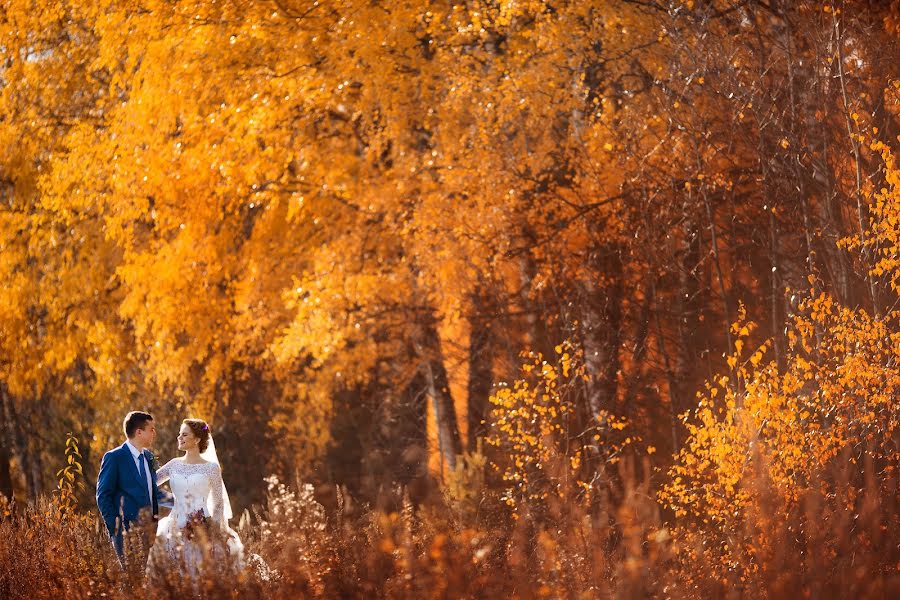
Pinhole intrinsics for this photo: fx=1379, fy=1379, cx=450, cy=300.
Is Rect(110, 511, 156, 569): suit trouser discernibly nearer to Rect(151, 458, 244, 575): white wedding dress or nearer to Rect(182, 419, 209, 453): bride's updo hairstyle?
Rect(151, 458, 244, 575): white wedding dress

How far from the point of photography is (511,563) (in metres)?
6.73

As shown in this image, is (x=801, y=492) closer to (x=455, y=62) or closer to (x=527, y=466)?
(x=527, y=466)

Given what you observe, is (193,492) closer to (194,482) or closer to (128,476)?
(194,482)

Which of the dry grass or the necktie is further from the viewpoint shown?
the necktie

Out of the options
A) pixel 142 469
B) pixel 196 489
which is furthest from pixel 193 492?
pixel 142 469

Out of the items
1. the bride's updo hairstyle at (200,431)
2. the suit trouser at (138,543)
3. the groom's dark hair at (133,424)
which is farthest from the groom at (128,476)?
the suit trouser at (138,543)

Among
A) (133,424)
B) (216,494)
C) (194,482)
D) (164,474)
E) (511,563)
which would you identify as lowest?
(511,563)

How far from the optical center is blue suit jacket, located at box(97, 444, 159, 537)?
930 centimetres

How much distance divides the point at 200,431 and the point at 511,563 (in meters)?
3.89

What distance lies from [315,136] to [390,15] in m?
2.08

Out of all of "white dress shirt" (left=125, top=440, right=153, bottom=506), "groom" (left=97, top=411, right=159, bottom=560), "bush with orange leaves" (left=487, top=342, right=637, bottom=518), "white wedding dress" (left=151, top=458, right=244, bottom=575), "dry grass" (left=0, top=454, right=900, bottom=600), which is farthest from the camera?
A: "bush with orange leaves" (left=487, top=342, right=637, bottom=518)

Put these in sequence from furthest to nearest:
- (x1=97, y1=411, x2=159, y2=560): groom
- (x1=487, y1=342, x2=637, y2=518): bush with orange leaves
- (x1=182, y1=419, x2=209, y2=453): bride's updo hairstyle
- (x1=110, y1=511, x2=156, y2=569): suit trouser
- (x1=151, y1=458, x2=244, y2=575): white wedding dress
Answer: (x1=487, y1=342, x2=637, y2=518): bush with orange leaves < (x1=182, y1=419, x2=209, y2=453): bride's updo hairstyle < (x1=151, y1=458, x2=244, y2=575): white wedding dress < (x1=97, y1=411, x2=159, y2=560): groom < (x1=110, y1=511, x2=156, y2=569): suit trouser

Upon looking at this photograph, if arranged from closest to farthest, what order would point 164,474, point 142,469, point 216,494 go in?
point 142,469 → point 216,494 → point 164,474

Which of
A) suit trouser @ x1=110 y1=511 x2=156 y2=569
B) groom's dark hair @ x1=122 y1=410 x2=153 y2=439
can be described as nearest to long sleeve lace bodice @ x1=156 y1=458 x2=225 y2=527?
groom's dark hair @ x1=122 y1=410 x2=153 y2=439
